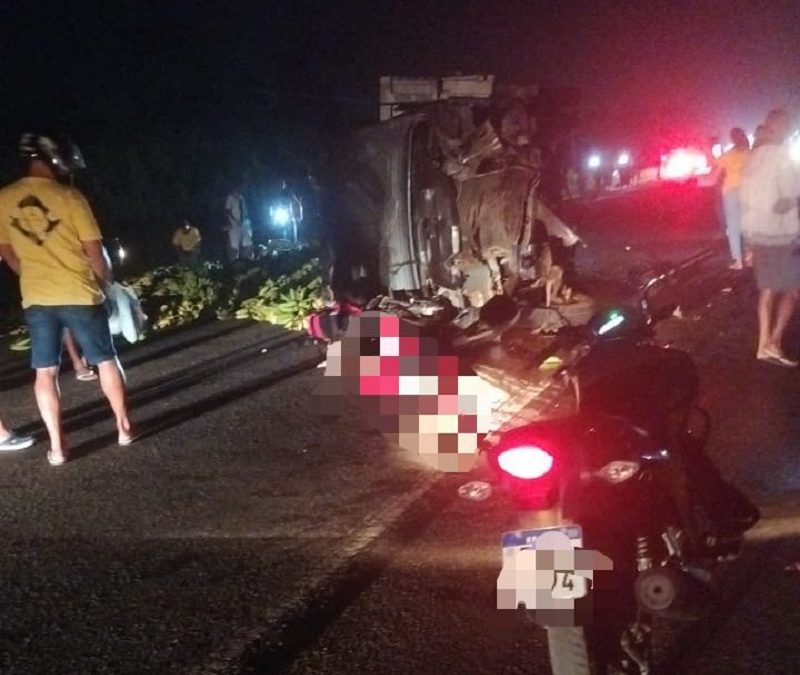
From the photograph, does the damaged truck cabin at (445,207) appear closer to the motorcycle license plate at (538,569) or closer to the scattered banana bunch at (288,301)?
the scattered banana bunch at (288,301)

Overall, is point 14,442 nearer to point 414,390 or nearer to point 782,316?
point 414,390

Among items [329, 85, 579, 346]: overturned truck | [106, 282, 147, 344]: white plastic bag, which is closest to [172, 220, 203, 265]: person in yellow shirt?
[329, 85, 579, 346]: overturned truck

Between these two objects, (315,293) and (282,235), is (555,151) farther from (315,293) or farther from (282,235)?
(282,235)

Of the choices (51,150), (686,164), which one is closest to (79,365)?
(51,150)

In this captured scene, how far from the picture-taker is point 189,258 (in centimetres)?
1470

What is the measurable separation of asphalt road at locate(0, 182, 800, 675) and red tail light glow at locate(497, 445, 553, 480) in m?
0.96

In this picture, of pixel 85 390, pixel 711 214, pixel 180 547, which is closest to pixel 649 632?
pixel 180 547

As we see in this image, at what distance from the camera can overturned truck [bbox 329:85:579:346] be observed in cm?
870

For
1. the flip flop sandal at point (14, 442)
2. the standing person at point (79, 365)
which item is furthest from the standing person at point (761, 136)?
the standing person at point (79, 365)

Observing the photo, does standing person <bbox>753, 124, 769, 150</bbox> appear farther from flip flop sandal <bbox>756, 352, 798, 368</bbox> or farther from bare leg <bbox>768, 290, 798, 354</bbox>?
flip flop sandal <bbox>756, 352, 798, 368</bbox>

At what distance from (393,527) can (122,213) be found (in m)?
12.7

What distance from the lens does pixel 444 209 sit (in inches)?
362

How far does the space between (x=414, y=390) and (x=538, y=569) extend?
2.04m

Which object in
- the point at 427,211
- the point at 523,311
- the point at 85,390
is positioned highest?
the point at 427,211
